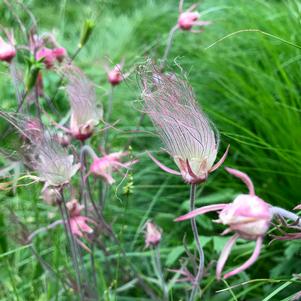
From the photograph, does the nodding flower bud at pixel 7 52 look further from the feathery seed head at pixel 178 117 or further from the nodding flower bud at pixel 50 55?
the feathery seed head at pixel 178 117

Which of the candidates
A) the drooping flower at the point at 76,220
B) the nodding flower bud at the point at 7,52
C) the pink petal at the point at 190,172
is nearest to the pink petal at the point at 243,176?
the pink petal at the point at 190,172

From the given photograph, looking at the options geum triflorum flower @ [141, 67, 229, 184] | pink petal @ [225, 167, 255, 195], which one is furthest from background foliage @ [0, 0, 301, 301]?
pink petal @ [225, 167, 255, 195]

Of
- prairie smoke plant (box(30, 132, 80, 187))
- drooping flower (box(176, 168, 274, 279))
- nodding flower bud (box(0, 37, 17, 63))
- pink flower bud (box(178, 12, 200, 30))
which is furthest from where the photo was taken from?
pink flower bud (box(178, 12, 200, 30))

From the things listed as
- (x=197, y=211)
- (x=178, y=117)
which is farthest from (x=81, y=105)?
(x=197, y=211)

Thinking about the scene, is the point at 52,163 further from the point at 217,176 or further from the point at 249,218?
the point at 217,176

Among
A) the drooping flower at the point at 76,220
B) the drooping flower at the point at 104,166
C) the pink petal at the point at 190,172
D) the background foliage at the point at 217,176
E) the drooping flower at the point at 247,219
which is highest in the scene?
the drooping flower at the point at 247,219

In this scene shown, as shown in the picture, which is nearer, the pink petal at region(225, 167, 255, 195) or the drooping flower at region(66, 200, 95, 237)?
the pink petal at region(225, 167, 255, 195)

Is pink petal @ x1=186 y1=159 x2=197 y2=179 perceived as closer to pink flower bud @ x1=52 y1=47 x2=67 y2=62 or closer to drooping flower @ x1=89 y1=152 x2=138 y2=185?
drooping flower @ x1=89 y1=152 x2=138 y2=185
